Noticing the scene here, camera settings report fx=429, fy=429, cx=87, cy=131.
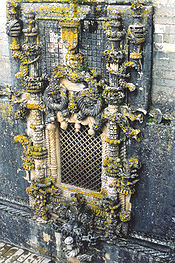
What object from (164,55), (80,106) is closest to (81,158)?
(80,106)

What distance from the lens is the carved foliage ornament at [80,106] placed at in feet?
27.2

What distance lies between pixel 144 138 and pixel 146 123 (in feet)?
1.06

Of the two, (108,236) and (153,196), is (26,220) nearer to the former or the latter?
(108,236)

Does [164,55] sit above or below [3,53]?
above

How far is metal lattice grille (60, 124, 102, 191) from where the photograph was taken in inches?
380

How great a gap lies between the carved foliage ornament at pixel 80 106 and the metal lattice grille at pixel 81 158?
0.40ft

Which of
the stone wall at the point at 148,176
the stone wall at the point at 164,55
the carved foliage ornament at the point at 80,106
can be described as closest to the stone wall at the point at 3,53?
the stone wall at the point at 148,176

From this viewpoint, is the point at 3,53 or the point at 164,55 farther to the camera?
the point at 3,53

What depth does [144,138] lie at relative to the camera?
28.5 feet

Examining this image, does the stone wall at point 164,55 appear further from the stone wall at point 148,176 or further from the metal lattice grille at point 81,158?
the metal lattice grille at point 81,158

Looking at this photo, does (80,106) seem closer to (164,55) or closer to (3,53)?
(164,55)

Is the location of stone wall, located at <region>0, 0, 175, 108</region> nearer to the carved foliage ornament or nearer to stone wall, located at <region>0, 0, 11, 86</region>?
the carved foliage ornament

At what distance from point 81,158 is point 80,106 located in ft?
4.61

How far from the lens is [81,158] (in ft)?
32.4
